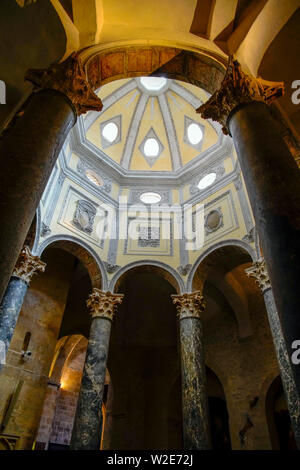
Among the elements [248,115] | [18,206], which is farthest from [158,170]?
[18,206]

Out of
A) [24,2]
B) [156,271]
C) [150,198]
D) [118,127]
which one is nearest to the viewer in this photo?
[24,2]

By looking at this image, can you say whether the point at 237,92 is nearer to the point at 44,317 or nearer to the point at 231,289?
the point at 44,317

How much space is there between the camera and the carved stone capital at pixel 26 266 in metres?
7.83

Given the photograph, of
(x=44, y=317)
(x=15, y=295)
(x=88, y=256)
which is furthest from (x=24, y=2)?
(x=44, y=317)

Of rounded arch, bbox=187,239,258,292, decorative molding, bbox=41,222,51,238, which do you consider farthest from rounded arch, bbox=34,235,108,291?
rounded arch, bbox=187,239,258,292

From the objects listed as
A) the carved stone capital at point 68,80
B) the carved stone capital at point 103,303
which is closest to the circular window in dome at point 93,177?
the carved stone capital at point 103,303

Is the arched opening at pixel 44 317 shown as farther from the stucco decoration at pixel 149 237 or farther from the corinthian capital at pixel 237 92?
the corinthian capital at pixel 237 92

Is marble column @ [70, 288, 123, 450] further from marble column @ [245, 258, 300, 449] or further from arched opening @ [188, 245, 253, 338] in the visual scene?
marble column @ [245, 258, 300, 449]

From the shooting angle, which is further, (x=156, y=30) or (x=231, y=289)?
(x=231, y=289)

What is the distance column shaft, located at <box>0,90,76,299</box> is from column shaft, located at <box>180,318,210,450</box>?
6507 mm

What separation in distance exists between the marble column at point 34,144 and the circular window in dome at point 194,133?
27.8 ft

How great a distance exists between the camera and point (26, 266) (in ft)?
26.3

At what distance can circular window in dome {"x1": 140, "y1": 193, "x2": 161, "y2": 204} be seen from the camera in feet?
41.8

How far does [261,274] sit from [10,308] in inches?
241
